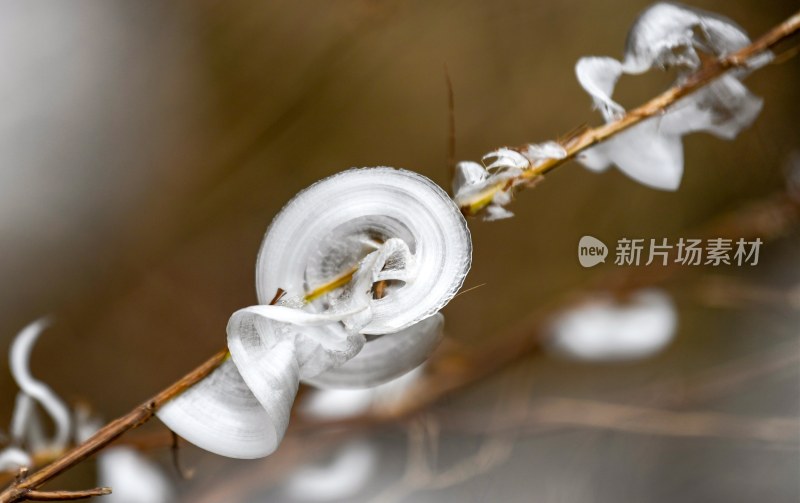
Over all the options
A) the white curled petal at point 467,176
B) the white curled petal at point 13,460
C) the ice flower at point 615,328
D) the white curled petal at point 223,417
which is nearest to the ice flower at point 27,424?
the white curled petal at point 13,460

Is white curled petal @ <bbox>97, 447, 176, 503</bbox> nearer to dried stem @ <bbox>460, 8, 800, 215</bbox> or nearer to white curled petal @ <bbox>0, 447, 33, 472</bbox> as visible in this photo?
white curled petal @ <bbox>0, 447, 33, 472</bbox>

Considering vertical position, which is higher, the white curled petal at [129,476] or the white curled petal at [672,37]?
the white curled petal at [672,37]

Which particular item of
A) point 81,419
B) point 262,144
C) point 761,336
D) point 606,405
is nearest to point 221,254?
point 262,144

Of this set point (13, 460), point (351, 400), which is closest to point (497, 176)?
point (13, 460)

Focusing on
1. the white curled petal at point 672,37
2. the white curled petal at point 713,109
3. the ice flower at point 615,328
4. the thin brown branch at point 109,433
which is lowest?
the thin brown branch at point 109,433

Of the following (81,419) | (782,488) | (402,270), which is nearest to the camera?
(402,270)

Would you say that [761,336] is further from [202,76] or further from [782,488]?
[202,76]

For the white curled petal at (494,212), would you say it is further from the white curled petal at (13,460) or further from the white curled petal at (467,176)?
the white curled petal at (13,460)
